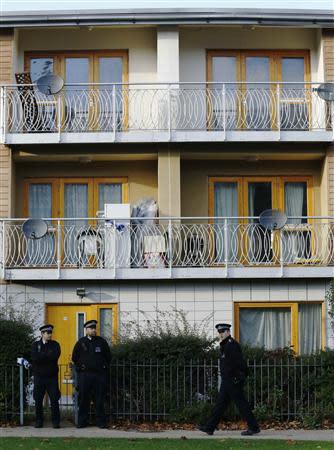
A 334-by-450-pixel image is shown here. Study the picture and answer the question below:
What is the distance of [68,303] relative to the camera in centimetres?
2173

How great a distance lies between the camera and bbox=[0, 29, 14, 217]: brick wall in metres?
22.4

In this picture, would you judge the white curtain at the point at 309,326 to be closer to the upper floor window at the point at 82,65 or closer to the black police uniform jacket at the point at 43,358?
the upper floor window at the point at 82,65

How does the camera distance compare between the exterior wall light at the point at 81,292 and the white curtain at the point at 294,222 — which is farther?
the white curtain at the point at 294,222

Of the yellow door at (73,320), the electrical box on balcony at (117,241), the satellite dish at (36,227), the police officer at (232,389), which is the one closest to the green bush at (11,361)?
the police officer at (232,389)

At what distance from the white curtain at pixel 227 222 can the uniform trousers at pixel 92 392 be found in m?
5.71

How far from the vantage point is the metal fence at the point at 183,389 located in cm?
1666

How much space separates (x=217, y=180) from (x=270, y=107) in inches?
82.3

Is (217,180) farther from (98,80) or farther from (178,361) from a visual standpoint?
(178,361)

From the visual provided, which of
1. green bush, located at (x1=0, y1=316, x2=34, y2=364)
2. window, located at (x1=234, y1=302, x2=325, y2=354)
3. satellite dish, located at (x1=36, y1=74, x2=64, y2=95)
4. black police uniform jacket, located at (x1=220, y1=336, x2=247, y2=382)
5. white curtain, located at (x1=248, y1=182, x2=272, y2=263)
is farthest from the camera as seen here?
white curtain, located at (x1=248, y1=182, x2=272, y2=263)

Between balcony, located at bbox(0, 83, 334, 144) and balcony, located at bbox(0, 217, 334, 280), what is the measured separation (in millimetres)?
1889

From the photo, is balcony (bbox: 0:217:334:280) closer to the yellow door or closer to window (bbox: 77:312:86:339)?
the yellow door

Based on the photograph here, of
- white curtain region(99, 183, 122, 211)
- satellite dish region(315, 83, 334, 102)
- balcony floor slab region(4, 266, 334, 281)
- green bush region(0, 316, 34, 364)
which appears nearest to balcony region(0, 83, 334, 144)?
satellite dish region(315, 83, 334, 102)

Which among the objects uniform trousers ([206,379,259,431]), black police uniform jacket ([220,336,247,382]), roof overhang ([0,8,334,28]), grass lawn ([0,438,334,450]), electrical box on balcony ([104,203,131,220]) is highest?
roof overhang ([0,8,334,28])

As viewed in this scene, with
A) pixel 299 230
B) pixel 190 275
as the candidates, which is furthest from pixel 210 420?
pixel 299 230
